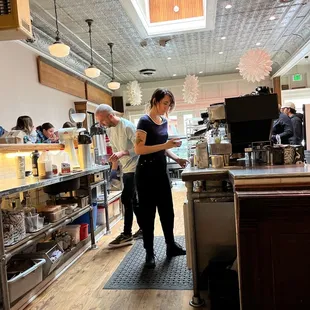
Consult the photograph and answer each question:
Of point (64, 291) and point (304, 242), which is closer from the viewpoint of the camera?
point (304, 242)

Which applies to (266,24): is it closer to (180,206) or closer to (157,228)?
(180,206)

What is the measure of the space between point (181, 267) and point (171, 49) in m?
5.04

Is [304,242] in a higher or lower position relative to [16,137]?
lower

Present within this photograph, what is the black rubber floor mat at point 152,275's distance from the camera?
2090 millimetres

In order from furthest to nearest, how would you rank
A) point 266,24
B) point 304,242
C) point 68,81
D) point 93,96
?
point 93,96 < point 68,81 < point 266,24 < point 304,242

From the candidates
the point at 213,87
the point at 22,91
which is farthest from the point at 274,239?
the point at 213,87

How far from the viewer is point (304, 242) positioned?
4.01 feet

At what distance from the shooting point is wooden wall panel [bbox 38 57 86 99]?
495 centimetres

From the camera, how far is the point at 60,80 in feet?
18.3

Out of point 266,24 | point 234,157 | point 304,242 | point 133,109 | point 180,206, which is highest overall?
point 266,24

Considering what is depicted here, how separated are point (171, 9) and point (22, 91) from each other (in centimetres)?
274

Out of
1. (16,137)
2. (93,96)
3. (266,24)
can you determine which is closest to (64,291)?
(16,137)

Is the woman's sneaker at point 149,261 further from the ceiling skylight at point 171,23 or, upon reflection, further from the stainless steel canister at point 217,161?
the ceiling skylight at point 171,23

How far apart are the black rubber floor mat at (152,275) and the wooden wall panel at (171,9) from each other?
13.0 feet
